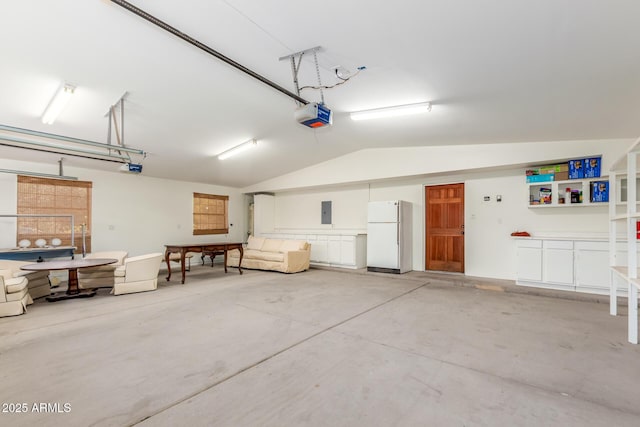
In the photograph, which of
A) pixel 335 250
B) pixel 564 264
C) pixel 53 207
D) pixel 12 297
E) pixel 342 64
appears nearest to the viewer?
pixel 342 64

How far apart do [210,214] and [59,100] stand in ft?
19.3

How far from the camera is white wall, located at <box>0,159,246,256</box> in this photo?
224 inches

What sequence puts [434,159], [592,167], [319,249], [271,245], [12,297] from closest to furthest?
[12,297]
[592,167]
[434,159]
[271,245]
[319,249]

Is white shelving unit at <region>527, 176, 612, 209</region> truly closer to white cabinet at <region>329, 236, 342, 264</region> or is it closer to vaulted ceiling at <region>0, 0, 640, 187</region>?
vaulted ceiling at <region>0, 0, 640, 187</region>

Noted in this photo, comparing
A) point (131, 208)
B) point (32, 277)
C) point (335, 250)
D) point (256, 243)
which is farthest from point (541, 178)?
point (131, 208)

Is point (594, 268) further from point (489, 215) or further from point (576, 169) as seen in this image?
point (489, 215)

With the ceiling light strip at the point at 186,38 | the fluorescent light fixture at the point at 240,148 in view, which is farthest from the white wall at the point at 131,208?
the ceiling light strip at the point at 186,38

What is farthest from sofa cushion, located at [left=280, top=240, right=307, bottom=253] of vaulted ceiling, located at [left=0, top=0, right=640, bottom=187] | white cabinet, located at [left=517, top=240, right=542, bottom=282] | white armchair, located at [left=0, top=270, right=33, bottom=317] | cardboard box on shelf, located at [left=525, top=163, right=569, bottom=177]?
cardboard box on shelf, located at [left=525, top=163, right=569, bottom=177]

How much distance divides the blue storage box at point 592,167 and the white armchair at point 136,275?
7.23m

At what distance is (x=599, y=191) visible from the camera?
4621 millimetres

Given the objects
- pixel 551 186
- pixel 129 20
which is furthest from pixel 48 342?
pixel 551 186

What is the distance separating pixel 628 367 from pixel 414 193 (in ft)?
16.0

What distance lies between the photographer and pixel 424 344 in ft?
9.27

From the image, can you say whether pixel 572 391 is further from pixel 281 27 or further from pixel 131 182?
pixel 131 182
